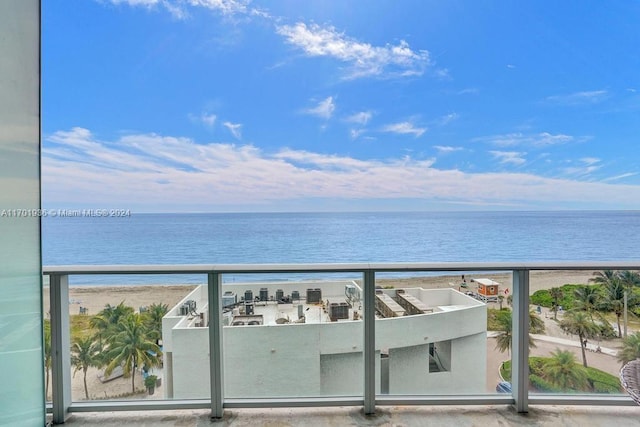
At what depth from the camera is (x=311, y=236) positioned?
3291 cm

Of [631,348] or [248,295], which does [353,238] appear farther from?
[248,295]

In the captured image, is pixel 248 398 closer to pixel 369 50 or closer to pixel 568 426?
pixel 568 426

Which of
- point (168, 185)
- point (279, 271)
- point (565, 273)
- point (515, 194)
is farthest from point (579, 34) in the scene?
point (168, 185)

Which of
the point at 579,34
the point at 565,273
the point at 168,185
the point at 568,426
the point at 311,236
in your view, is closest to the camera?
the point at 568,426

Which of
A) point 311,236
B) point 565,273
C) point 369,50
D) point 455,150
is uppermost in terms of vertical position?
point 369,50

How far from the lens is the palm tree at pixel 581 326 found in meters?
2.16

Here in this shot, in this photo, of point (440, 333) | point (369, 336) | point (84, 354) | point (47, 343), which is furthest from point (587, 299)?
point (47, 343)

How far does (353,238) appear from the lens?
104 ft

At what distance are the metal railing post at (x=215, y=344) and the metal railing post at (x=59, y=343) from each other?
3.03 ft

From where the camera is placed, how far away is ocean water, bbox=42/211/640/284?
83.7ft

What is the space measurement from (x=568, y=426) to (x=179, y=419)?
2454 millimetres

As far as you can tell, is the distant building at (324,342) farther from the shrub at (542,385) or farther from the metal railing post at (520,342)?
the shrub at (542,385)

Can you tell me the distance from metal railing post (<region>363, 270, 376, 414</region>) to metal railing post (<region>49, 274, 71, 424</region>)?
6.39ft

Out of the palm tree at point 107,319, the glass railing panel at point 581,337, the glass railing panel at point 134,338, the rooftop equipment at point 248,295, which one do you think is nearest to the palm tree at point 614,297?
the glass railing panel at point 581,337
